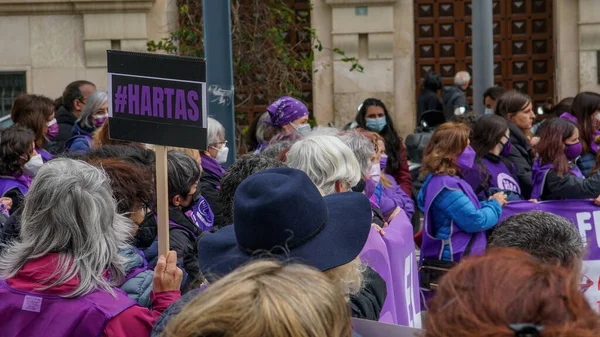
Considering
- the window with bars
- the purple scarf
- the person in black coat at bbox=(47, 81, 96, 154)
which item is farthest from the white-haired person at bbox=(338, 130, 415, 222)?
the window with bars

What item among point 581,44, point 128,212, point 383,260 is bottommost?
point 383,260

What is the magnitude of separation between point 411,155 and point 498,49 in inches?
245

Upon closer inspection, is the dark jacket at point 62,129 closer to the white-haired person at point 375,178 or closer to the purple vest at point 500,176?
the white-haired person at point 375,178

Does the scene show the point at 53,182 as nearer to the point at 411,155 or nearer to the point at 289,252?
the point at 289,252

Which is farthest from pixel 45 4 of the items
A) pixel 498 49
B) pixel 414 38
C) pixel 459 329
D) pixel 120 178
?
pixel 459 329

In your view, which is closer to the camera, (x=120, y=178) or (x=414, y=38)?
(x=120, y=178)

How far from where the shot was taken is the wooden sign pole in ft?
12.6

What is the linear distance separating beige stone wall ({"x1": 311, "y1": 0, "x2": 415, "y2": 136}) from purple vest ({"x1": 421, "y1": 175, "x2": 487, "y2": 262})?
30.6 ft

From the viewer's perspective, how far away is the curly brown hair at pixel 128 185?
14.5 feet

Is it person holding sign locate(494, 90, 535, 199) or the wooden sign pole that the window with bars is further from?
the wooden sign pole

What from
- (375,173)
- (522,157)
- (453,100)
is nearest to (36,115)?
(375,173)

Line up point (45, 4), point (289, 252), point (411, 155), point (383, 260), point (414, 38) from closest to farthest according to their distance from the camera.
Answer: point (289, 252) → point (383, 260) → point (411, 155) → point (45, 4) → point (414, 38)

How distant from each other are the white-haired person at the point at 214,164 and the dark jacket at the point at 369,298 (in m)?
1.90

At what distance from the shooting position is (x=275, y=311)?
1.98m
